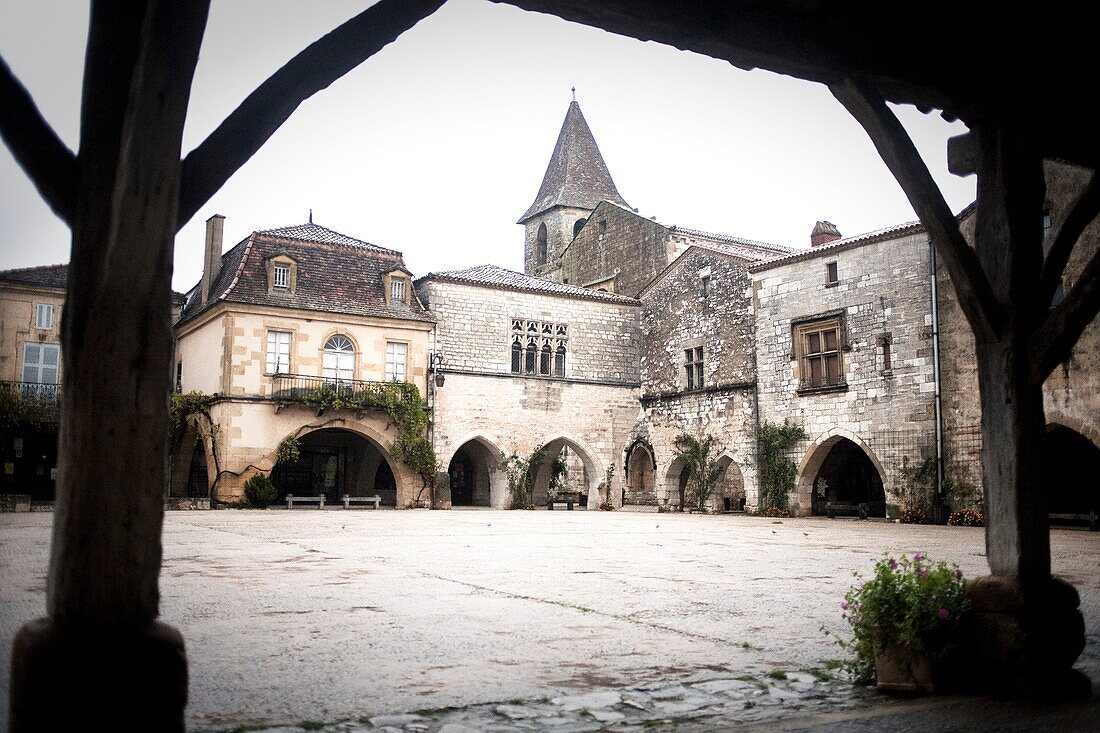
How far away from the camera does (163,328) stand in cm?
275

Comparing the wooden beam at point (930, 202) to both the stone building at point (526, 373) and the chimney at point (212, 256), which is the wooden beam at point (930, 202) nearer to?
the stone building at point (526, 373)

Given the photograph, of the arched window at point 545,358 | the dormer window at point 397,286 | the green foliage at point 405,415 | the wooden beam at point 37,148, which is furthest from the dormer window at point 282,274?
the wooden beam at point 37,148

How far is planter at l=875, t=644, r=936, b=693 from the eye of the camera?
4.17m

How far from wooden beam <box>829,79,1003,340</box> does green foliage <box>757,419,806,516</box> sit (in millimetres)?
19337

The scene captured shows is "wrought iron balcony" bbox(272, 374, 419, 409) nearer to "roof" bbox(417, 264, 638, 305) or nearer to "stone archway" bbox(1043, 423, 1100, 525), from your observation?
"roof" bbox(417, 264, 638, 305)

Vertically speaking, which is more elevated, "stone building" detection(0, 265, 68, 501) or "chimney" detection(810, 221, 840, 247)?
"chimney" detection(810, 221, 840, 247)

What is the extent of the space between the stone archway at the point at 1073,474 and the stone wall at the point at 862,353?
3.14 meters

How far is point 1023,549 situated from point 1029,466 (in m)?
0.38

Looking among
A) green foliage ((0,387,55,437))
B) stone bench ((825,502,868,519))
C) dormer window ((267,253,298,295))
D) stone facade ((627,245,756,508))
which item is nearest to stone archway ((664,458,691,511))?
stone facade ((627,245,756,508))

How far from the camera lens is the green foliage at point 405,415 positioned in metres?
25.9

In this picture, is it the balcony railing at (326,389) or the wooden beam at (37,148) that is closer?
the wooden beam at (37,148)

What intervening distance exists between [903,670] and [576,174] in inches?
1482

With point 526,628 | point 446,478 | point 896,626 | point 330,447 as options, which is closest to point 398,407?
point 446,478

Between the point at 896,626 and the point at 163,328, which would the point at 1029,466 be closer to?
the point at 896,626
